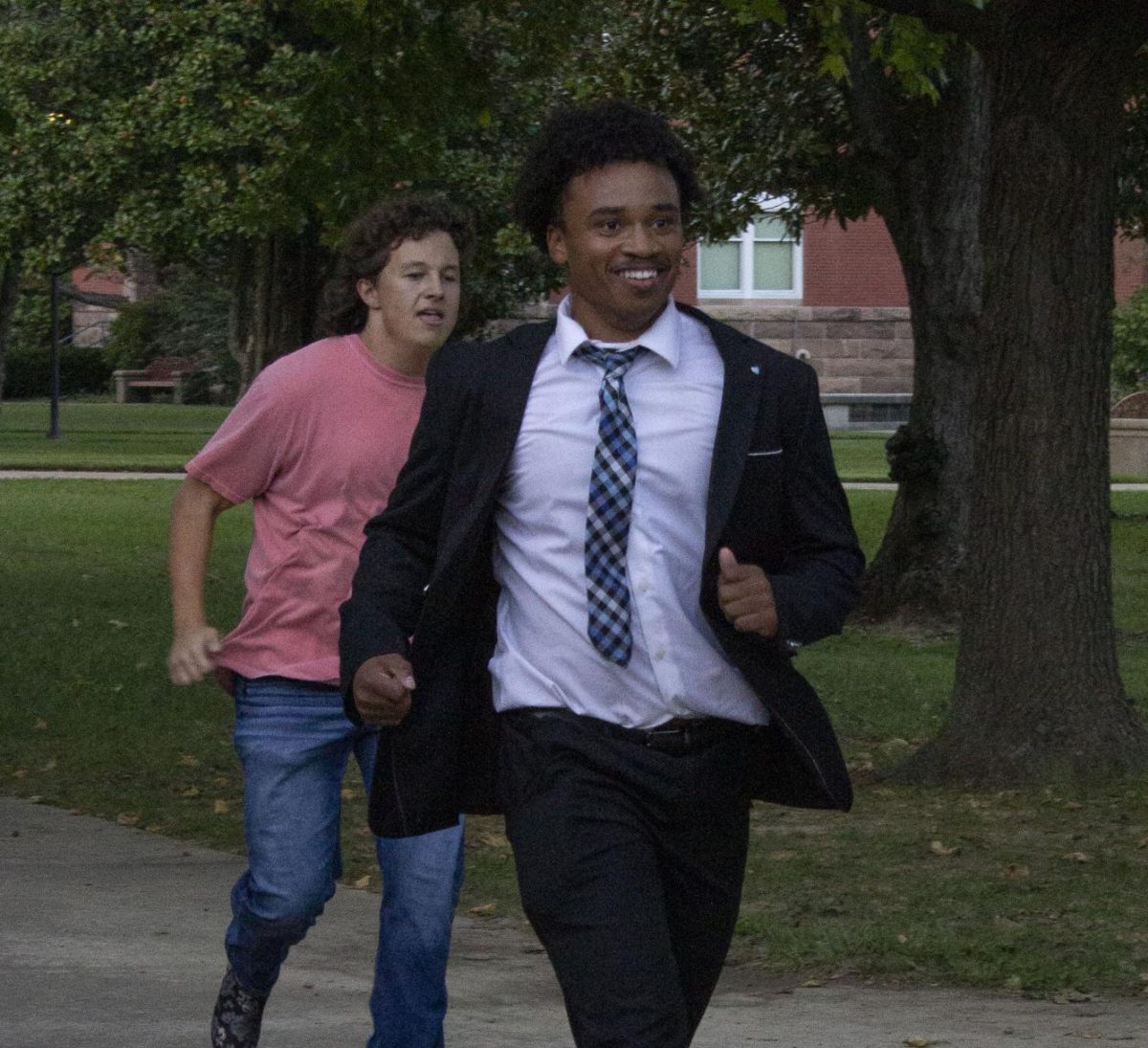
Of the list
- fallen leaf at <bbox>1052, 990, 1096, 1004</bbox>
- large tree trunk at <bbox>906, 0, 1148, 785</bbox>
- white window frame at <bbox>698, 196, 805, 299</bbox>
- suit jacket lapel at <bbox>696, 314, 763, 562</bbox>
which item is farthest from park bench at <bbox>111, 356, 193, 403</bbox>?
suit jacket lapel at <bbox>696, 314, 763, 562</bbox>

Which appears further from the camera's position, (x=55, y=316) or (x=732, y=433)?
(x=55, y=316)

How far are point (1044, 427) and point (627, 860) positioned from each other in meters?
5.83

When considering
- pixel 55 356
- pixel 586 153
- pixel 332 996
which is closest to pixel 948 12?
pixel 332 996

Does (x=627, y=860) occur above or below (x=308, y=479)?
below

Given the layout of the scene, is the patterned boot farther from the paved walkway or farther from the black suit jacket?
the black suit jacket

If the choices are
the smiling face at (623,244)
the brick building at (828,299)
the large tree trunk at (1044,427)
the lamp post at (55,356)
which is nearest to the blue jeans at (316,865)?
the smiling face at (623,244)

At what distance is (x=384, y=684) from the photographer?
374 cm

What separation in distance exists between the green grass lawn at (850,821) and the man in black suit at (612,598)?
2831 millimetres

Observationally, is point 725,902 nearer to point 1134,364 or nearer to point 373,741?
point 373,741

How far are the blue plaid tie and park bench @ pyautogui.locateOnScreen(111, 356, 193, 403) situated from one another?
194ft

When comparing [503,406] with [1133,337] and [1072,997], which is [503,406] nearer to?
[1072,997]

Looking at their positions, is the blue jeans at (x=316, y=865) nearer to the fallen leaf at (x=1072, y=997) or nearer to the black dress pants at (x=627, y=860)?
the black dress pants at (x=627, y=860)

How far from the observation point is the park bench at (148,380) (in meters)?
62.7

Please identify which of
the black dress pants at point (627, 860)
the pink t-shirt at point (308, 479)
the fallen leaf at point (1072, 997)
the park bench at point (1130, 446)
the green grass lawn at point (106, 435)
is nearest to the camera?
the black dress pants at point (627, 860)
